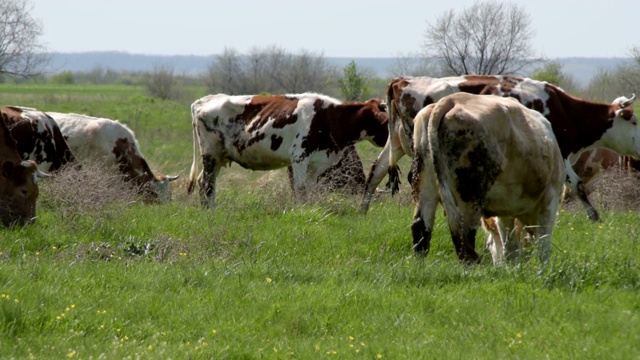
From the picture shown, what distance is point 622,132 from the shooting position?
48.0ft

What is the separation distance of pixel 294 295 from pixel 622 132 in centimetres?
898

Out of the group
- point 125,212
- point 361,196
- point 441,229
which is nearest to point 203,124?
point 361,196

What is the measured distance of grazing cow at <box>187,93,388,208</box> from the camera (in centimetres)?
1606

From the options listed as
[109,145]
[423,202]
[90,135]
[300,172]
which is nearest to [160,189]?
[109,145]

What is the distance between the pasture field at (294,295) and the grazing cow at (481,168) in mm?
474

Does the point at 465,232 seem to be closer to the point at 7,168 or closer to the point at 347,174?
the point at 7,168

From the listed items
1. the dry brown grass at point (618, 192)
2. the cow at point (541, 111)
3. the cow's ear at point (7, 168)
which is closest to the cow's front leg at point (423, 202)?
the cow at point (541, 111)

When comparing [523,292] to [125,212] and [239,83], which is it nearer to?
[125,212]

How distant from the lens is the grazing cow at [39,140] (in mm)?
15219

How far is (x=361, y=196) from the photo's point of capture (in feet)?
48.7

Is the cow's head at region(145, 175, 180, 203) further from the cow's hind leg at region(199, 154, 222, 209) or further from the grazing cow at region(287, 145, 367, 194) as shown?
the grazing cow at region(287, 145, 367, 194)

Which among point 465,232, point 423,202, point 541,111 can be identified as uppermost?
point 541,111

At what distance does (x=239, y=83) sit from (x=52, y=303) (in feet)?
272

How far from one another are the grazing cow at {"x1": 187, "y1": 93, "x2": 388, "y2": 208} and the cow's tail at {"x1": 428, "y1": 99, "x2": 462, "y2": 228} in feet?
24.3
